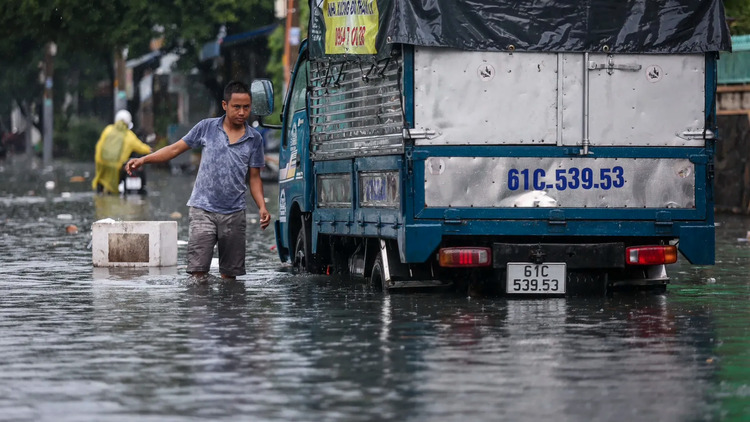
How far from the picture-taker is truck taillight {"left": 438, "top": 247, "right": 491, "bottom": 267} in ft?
43.6

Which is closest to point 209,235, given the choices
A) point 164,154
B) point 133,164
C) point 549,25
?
point 164,154

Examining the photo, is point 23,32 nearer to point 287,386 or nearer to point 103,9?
point 103,9

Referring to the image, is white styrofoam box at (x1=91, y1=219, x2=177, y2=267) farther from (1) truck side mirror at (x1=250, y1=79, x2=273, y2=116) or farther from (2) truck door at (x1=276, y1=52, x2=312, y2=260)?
(1) truck side mirror at (x1=250, y1=79, x2=273, y2=116)

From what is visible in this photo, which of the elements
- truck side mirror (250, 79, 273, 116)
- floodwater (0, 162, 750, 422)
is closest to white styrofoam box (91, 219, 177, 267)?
floodwater (0, 162, 750, 422)

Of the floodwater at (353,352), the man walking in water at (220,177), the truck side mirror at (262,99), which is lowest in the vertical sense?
the floodwater at (353,352)

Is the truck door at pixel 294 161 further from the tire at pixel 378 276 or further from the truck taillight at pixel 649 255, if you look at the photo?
the truck taillight at pixel 649 255

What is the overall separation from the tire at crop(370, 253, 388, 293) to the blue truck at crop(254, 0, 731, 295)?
79mm

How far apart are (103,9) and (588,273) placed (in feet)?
141

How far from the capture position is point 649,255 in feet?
44.8

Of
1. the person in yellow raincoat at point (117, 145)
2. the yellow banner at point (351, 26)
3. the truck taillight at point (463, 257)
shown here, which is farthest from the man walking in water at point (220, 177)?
the person in yellow raincoat at point (117, 145)

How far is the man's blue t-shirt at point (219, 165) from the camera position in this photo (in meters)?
14.9

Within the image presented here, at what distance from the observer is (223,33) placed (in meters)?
63.2

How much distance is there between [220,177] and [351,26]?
1.78 metres

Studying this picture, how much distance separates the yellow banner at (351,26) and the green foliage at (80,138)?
6854 centimetres
